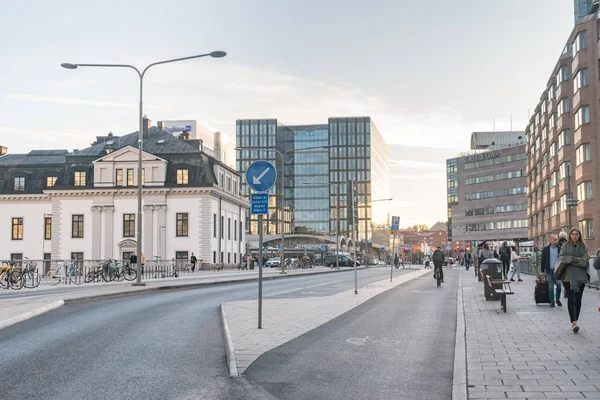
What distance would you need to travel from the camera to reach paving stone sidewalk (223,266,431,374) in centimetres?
944

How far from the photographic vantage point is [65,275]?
33.1 meters

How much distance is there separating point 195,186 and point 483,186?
81.0m

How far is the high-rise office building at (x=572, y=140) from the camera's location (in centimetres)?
5244

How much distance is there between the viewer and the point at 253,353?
29.4 feet

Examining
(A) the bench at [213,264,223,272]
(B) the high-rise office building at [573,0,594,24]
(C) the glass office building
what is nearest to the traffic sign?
(A) the bench at [213,264,223,272]

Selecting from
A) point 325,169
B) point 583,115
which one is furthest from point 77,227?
point 325,169

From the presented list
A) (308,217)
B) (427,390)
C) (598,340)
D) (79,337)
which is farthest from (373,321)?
(308,217)

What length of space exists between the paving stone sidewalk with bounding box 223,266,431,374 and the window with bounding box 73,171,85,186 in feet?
175

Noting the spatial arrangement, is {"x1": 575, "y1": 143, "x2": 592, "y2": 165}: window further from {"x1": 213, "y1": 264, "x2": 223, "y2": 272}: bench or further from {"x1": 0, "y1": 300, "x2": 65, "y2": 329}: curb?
{"x1": 0, "y1": 300, "x2": 65, "y2": 329}: curb

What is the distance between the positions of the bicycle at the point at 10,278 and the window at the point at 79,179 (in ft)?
140

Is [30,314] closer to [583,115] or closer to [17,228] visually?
Result: [583,115]

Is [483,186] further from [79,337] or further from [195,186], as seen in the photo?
[79,337]

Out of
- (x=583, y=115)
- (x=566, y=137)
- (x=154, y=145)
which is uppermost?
(x=154, y=145)

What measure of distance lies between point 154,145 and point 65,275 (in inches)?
1477
